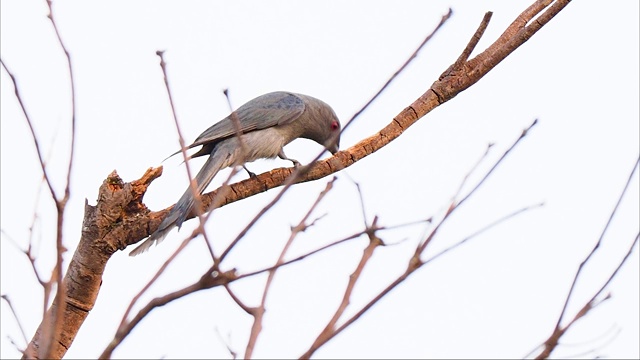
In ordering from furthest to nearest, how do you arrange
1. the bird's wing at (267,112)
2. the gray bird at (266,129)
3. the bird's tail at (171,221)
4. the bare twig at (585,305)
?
the bird's wing at (267,112) → the gray bird at (266,129) → the bird's tail at (171,221) → the bare twig at (585,305)

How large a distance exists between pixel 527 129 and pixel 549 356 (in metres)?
0.53

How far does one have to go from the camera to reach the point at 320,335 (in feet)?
4.80

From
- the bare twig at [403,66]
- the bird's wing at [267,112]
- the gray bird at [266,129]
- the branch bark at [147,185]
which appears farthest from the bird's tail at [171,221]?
the bare twig at [403,66]

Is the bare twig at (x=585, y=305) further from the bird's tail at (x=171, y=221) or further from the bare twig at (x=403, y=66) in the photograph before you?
the bird's tail at (x=171, y=221)

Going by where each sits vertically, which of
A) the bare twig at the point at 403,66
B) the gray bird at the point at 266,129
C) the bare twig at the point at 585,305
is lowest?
the bare twig at the point at 585,305

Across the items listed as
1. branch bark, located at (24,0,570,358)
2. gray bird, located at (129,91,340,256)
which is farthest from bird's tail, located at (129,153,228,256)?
gray bird, located at (129,91,340,256)

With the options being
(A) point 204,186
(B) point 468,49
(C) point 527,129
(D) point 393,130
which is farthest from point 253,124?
(C) point 527,129

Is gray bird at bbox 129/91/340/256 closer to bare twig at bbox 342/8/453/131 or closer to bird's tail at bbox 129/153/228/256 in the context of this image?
bird's tail at bbox 129/153/228/256

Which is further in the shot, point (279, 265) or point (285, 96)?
point (285, 96)

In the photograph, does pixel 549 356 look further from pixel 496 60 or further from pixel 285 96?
pixel 285 96

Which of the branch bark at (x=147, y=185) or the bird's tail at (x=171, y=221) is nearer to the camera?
the branch bark at (x=147, y=185)

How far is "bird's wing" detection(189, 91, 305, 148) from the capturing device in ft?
20.2

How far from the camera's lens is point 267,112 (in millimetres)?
6359

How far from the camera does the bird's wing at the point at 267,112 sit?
20.2 feet
